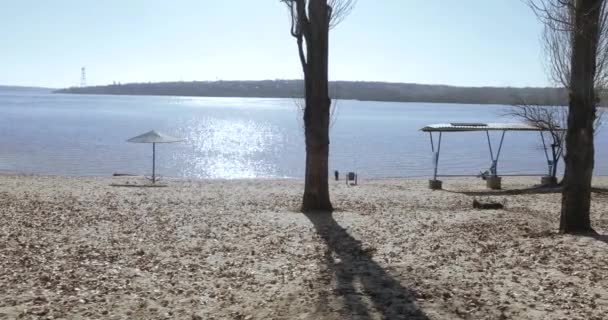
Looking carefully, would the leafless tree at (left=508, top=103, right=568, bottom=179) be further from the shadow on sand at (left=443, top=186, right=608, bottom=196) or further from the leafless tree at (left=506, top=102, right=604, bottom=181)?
the shadow on sand at (left=443, top=186, right=608, bottom=196)

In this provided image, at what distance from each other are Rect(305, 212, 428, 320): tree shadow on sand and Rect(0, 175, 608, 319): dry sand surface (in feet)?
0.06

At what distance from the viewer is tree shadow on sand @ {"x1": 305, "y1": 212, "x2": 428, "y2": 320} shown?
565 centimetres

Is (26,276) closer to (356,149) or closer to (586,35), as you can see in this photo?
(586,35)

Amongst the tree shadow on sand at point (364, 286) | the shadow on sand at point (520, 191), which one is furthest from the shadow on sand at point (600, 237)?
the shadow on sand at point (520, 191)

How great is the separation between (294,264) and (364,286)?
1.45 metres

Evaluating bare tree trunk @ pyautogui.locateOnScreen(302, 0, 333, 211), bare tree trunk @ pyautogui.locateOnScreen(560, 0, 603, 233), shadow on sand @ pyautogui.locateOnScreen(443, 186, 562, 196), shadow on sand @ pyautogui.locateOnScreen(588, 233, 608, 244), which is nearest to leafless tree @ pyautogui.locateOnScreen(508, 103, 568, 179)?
shadow on sand @ pyautogui.locateOnScreen(443, 186, 562, 196)

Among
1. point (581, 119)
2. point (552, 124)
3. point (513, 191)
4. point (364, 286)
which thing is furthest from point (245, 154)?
point (364, 286)

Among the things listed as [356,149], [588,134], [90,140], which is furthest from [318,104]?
[90,140]

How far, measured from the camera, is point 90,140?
160 ft

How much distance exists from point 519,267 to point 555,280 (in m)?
0.66

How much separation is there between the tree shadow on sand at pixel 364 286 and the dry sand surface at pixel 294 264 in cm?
2

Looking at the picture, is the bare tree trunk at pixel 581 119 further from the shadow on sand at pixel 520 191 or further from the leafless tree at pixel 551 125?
the leafless tree at pixel 551 125

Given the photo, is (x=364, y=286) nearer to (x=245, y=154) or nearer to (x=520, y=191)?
(x=520, y=191)

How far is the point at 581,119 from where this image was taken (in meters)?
8.91
